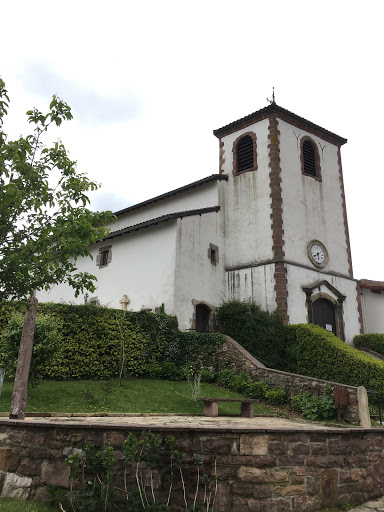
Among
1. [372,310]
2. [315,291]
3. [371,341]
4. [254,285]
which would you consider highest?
[254,285]

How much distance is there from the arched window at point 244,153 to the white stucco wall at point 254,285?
16.9 feet

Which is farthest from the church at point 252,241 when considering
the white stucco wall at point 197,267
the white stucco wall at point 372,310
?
the white stucco wall at point 372,310

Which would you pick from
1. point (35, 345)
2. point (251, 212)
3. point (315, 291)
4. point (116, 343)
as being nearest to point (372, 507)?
point (35, 345)

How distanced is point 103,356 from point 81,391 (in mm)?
2456

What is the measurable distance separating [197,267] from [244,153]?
695cm

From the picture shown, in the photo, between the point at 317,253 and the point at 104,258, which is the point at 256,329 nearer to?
the point at 317,253

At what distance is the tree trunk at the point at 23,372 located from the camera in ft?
23.6

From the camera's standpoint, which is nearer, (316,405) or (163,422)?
(163,422)

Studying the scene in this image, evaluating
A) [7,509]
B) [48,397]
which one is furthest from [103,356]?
[7,509]

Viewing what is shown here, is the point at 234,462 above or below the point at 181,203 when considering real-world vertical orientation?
below

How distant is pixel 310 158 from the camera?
22031mm

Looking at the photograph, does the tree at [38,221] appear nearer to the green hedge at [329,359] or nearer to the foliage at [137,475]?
the foliage at [137,475]

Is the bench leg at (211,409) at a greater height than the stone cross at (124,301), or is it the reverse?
the stone cross at (124,301)

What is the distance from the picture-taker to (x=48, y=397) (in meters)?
10.5
